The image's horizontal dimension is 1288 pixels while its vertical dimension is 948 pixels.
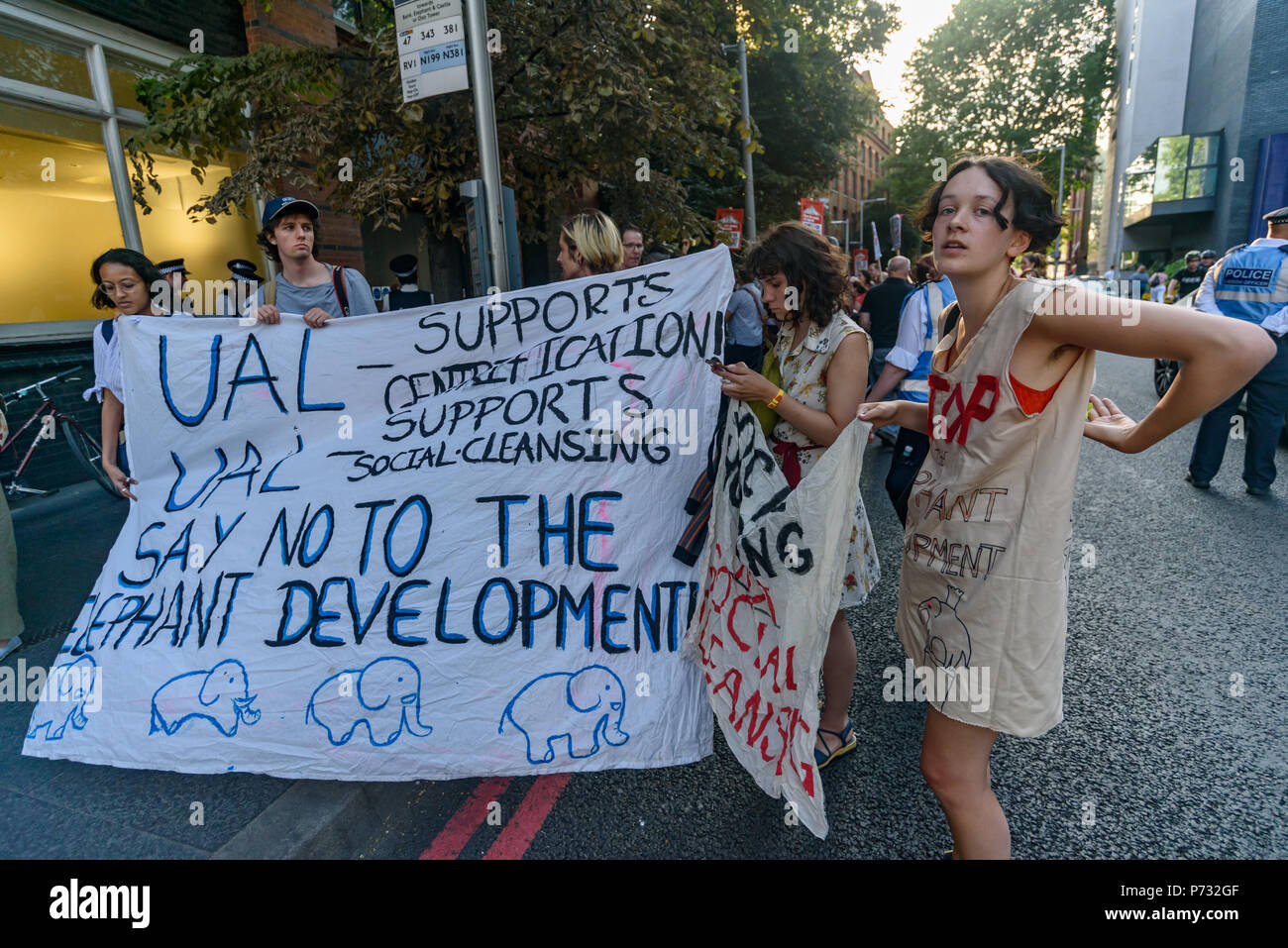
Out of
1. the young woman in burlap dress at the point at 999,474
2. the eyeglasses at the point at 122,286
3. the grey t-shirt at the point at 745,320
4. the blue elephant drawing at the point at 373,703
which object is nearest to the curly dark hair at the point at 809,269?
the young woman in burlap dress at the point at 999,474

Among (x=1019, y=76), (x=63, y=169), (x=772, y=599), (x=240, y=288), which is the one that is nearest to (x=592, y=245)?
(x=772, y=599)

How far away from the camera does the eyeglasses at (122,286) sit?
11.0 feet

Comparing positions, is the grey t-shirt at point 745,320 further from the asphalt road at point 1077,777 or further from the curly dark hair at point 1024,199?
the curly dark hair at point 1024,199

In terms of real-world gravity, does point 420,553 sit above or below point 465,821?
above

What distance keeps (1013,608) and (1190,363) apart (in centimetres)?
60

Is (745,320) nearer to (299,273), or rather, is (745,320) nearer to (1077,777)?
(299,273)

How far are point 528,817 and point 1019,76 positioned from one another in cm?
4633

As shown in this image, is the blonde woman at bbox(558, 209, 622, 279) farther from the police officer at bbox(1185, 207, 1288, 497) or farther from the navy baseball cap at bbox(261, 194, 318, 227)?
the police officer at bbox(1185, 207, 1288, 497)

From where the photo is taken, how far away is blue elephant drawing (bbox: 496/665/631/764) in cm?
239

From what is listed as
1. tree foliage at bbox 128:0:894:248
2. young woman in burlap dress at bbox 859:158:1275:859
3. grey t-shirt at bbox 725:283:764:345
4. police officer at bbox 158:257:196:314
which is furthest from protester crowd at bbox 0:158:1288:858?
tree foliage at bbox 128:0:894:248

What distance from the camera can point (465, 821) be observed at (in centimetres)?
245

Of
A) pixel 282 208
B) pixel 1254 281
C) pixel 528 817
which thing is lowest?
pixel 528 817
